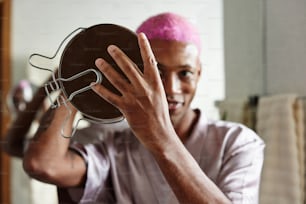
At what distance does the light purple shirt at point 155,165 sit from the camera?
1.74ft

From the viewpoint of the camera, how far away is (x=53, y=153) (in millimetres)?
542

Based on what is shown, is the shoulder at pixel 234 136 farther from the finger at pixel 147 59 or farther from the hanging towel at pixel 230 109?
the finger at pixel 147 59

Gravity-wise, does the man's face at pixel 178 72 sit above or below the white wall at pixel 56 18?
below

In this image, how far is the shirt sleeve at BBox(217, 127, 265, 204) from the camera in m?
0.53

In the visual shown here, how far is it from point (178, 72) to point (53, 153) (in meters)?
0.16

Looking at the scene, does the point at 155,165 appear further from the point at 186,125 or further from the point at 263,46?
the point at 263,46

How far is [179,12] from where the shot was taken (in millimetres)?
529

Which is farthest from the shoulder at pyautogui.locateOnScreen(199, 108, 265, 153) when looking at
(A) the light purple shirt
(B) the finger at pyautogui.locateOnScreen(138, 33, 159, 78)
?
(B) the finger at pyautogui.locateOnScreen(138, 33, 159, 78)

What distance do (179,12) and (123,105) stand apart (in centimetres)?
12

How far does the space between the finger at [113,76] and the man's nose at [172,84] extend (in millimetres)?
47

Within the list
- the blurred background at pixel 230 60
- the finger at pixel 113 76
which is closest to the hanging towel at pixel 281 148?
the blurred background at pixel 230 60

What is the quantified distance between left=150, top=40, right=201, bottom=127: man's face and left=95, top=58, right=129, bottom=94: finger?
0.05 meters

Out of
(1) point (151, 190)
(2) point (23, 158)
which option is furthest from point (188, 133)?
(2) point (23, 158)

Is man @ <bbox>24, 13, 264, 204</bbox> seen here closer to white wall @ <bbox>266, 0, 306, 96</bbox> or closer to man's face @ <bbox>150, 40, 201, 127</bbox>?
man's face @ <bbox>150, 40, 201, 127</bbox>
